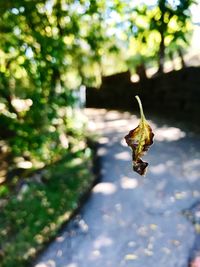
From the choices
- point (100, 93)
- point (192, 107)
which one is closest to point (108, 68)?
point (100, 93)

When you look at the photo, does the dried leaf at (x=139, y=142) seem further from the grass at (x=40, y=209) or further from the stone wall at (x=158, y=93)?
the stone wall at (x=158, y=93)

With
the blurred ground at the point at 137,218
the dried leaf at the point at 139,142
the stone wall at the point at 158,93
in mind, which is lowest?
the blurred ground at the point at 137,218

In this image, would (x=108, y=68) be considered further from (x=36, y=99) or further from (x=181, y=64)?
(x=36, y=99)

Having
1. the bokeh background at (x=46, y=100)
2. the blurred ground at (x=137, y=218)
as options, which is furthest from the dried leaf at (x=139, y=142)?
the blurred ground at (x=137, y=218)

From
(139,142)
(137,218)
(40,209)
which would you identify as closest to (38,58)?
(40,209)

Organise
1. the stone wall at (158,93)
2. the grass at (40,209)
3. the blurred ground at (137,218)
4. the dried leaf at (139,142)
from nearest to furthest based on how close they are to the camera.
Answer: the dried leaf at (139,142)
the blurred ground at (137,218)
the grass at (40,209)
the stone wall at (158,93)

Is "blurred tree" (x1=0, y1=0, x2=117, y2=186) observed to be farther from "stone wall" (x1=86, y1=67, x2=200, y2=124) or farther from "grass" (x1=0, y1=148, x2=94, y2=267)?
"stone wall" (x1=86, y1=67, x2=200, y2=124)

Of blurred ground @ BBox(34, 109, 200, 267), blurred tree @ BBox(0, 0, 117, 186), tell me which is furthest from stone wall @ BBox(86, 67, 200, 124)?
blurred tree @ BBox(0, 0, 117, 186)
